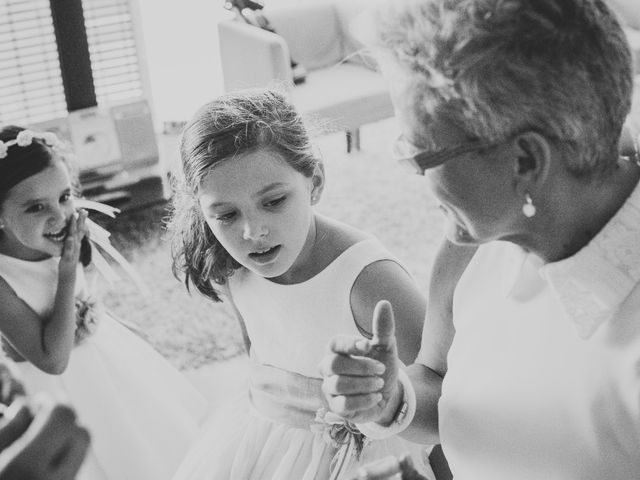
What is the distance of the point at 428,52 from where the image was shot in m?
0.89

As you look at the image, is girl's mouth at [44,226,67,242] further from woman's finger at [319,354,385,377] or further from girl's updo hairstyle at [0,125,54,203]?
woman's finger at [319,354,385,377]

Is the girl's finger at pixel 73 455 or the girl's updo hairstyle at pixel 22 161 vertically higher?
the girl's finger at pixel 73 455

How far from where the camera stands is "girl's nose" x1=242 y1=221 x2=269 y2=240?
143cm

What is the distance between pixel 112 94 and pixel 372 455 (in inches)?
130

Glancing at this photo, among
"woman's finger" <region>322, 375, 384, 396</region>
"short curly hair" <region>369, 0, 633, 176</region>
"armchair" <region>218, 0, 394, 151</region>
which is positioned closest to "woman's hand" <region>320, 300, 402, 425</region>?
"woman's finger" <region>322, 375, 384, 396</region>

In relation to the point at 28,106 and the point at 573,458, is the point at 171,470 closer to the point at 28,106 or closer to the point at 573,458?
the point at 573,458

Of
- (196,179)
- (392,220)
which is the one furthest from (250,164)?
(392,220)

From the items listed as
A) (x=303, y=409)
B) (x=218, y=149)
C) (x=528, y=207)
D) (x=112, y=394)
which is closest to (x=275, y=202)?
(x=218, y=149)

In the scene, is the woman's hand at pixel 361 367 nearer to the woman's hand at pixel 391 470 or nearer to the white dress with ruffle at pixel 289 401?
the woman's hand at pixel 391 470

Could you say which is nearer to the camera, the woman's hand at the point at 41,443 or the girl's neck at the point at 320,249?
the woman's hand at the point at 41,443

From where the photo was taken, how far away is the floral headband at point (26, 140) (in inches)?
78.5

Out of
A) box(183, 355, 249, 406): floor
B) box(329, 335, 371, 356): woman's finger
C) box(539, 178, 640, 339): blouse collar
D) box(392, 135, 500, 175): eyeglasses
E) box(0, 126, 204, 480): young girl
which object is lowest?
box(183, 355, 249, 406): floor

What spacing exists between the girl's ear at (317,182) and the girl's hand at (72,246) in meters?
0.67

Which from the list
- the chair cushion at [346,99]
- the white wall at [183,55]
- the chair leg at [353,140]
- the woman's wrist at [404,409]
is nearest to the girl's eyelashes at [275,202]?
the woman's wrist at [404,409]
